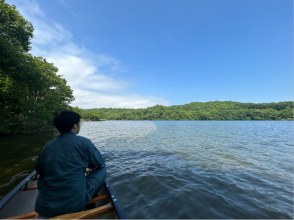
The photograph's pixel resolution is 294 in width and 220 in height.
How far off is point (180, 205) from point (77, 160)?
4.10 meters

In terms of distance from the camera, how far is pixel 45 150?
9.33ft

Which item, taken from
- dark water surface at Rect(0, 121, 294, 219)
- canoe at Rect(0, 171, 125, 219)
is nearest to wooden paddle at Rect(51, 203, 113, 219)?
canoe at Rect(0, 171, 125, 219)

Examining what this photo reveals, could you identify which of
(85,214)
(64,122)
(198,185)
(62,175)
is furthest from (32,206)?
(198,185)

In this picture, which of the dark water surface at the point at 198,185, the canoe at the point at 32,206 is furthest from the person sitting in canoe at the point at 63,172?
the dark water surface at the point at 198,185

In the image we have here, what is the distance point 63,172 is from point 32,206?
8.54 ft

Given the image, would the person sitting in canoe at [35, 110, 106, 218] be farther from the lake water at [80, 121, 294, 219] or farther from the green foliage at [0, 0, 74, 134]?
the green foliage at [0, 0, 74, 134]

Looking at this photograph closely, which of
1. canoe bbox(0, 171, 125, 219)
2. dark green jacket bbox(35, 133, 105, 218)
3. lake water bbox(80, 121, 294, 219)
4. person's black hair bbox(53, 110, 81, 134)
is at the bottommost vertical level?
lake water bbox(80, 121, 294, 219)

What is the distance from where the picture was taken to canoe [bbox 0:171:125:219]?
3131 mm

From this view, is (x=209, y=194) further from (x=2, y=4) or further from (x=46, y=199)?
(x=2, y=4)

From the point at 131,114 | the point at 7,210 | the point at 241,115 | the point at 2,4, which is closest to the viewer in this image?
the point at 7,210

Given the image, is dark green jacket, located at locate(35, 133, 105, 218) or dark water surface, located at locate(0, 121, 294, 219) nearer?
dark green jacket, located at locate(35, 133, 105, 218)

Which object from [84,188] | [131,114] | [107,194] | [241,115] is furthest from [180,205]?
[131,114]

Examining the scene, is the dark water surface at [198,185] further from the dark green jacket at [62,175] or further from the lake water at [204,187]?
the dark green jacket at [62,175]

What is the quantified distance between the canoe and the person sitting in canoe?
0.62 feet
